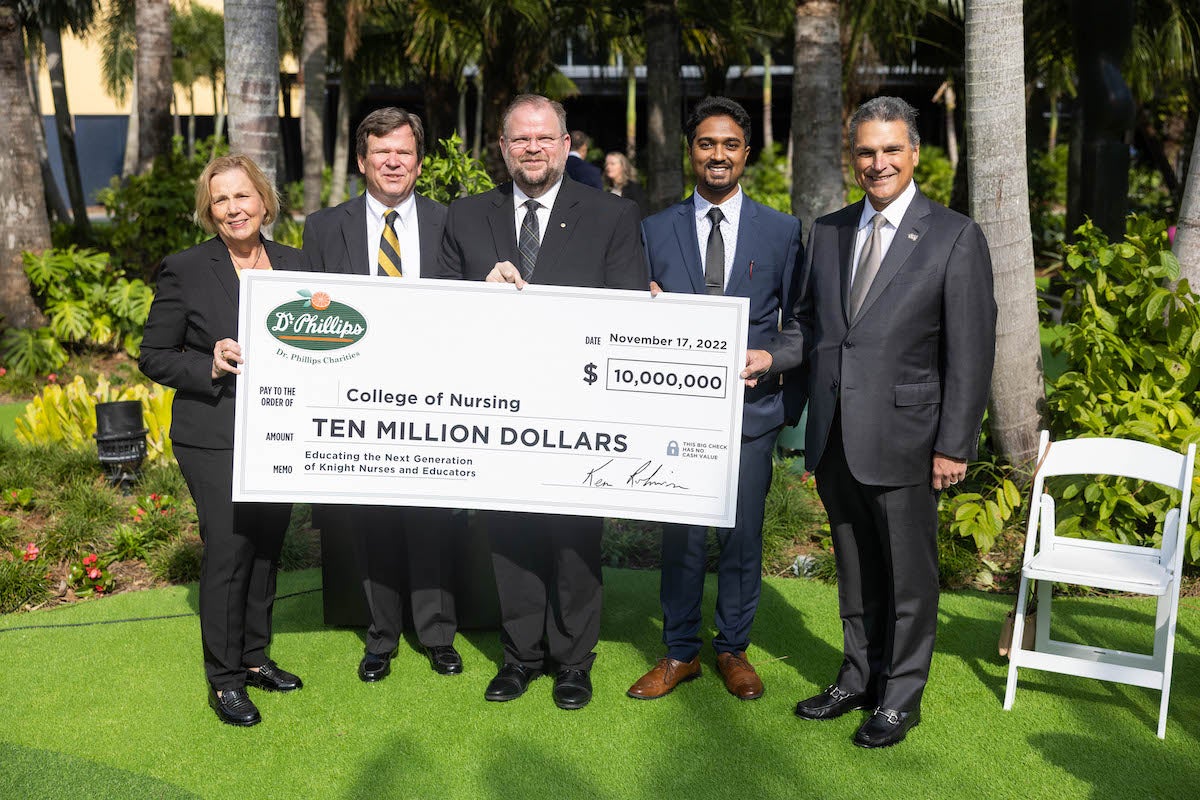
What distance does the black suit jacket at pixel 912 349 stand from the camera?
11.7ft

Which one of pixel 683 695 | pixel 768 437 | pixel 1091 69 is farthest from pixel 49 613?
pixel 1091 69

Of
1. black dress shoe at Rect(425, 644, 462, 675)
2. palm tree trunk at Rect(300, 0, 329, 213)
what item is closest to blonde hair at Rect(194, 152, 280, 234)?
black dress shoe at Rect(425, 644, 462, 675)

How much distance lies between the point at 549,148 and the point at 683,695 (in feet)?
7.05

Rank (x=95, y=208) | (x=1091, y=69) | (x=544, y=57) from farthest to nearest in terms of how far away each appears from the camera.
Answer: (x=95, y=208) → (x=544, y=57) → (x=1091, y=69)

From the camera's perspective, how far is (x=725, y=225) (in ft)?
13.4

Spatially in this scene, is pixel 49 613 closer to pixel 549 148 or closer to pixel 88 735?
pixel 88 735

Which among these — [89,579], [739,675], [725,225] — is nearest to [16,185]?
[89,579]

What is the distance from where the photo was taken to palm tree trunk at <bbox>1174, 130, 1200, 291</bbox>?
546 cm

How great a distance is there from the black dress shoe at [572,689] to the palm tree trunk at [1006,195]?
280cm

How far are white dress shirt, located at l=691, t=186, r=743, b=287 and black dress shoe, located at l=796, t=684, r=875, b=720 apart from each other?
159 centimetres

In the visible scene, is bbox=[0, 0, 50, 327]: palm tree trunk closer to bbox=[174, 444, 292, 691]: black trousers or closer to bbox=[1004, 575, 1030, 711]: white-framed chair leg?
bbox=[174, 444, 292, 691]: black trousers

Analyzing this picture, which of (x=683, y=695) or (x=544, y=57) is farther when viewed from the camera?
(x=544, y=57)

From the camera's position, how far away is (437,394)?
13.0 feet

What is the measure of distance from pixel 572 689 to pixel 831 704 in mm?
977
